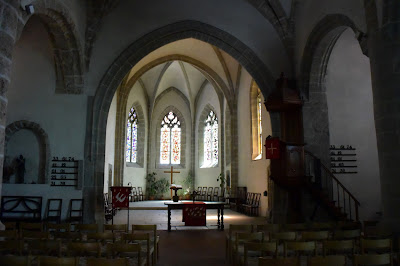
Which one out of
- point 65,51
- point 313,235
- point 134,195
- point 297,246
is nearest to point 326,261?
point 297,246

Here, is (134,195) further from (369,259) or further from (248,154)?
(369,259)

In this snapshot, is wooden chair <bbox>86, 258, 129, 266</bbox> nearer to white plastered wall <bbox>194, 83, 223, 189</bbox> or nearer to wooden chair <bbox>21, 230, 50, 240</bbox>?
wooden chair <bbox>21, 230, 50, 240</bbox>

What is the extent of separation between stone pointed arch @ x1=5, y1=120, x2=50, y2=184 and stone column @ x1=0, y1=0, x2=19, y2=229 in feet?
14.9

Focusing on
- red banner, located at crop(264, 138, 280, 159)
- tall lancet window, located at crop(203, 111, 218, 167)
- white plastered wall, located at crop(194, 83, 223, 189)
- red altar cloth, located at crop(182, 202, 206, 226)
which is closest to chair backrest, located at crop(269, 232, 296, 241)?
red banner, located at crop(264, 138, 280, 159)

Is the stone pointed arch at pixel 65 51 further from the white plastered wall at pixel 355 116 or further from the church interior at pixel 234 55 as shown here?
the white plastered wall at pixel 355 116

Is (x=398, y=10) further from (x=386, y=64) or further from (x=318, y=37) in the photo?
(x=318, y=37)

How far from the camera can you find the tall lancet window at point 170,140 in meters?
21.7

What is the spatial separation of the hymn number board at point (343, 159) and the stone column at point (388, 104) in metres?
3.98

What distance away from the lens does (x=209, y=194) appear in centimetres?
1914

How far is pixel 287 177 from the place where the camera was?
343 inches

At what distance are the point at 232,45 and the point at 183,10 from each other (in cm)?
187

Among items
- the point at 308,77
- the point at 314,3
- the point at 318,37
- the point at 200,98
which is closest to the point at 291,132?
the point at 308,77

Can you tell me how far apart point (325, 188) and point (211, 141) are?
37.0 ft

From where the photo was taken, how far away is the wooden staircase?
9.20m
